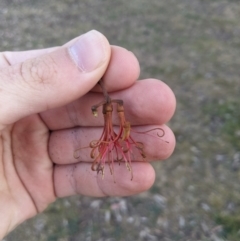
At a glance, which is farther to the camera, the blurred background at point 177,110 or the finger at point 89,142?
the blurred background at point 177,110

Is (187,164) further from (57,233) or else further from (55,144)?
(55,144)

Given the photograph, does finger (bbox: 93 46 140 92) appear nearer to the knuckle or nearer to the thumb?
the thumb

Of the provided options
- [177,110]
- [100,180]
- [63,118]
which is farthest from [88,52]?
[177,110]

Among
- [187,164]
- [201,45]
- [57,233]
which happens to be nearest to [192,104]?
[187,164]

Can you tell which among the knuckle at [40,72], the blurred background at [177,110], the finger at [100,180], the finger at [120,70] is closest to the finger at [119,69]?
the finger at [120,70]

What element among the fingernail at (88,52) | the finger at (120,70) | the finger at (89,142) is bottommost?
the finger at (89,142)

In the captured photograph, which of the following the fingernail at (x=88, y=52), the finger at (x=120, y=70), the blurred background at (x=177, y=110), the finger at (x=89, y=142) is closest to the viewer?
the fingernail at (x=88, y=52)

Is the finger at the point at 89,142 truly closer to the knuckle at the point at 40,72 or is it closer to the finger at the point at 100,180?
the finger at the point at 100,180
